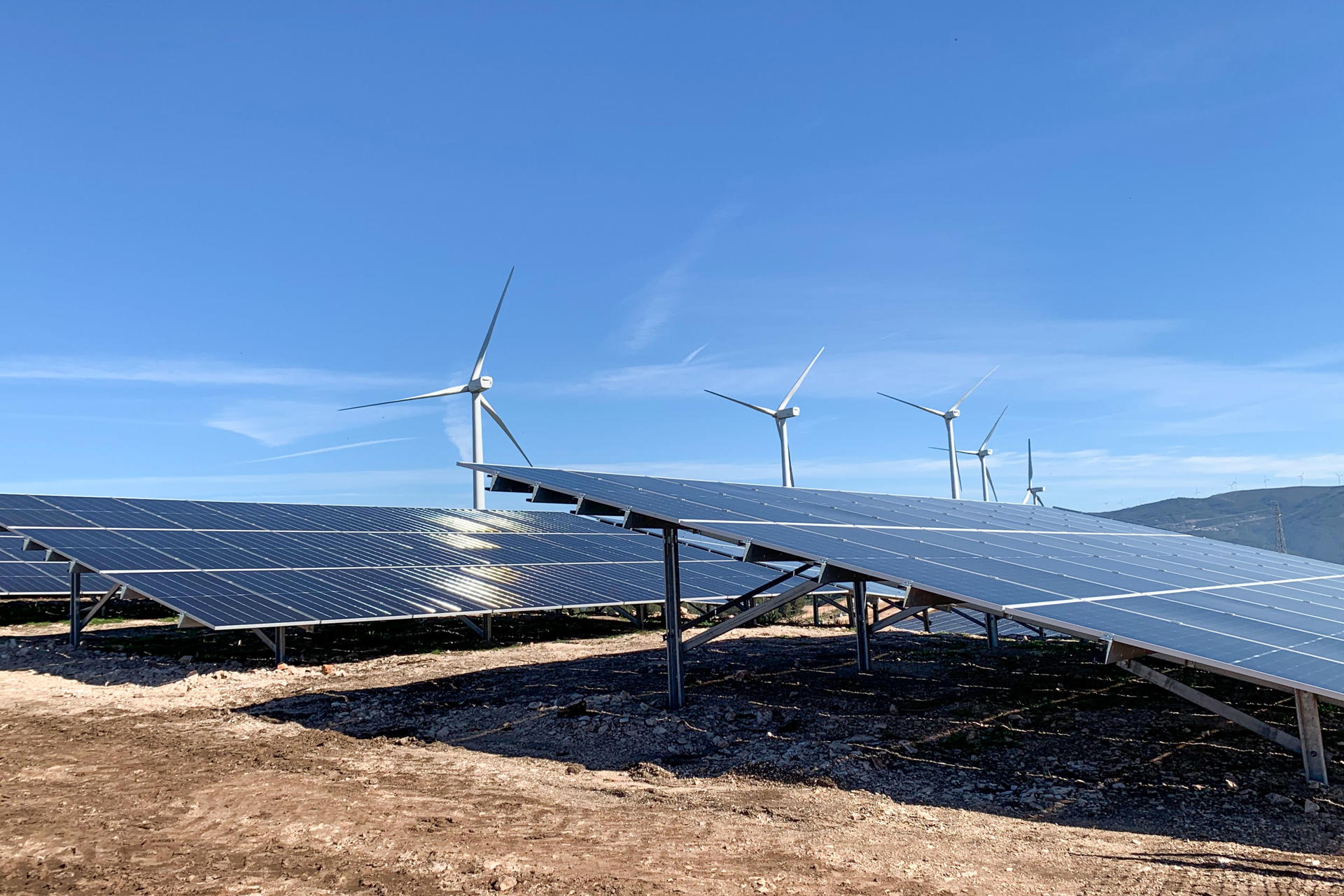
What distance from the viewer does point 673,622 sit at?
1978cm

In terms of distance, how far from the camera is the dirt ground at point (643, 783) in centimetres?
1044

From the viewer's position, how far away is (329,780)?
48.5ft

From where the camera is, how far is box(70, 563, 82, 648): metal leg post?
95.6ft

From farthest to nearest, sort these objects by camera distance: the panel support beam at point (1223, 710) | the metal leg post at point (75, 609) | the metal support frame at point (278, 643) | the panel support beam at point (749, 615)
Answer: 1. the metal leg post at point (75, 609)
2. the metal support frame at point (278, 643)
3. the panel support beam at point (749, 615)
4. the panel support beam at point (1223, 710)

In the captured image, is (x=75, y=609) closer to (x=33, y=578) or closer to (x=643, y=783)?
(x=33, y=578)

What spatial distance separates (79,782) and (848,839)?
1235cm

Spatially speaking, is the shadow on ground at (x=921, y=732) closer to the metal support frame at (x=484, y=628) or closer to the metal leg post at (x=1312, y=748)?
the metal leg post at (x=1312, y=748)

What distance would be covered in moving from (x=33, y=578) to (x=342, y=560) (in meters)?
15.8

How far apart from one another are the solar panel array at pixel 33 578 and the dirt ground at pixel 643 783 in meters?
10.0

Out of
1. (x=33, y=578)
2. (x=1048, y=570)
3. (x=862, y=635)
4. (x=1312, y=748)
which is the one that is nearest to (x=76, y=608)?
(x=33, y=578)

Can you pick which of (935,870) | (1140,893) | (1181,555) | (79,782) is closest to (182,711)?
(79,782)

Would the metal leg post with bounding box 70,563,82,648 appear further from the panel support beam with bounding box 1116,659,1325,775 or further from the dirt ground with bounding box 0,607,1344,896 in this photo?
the panel support beam with bounding box 1116,659,1325,775

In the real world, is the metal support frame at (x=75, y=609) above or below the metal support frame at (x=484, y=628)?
above

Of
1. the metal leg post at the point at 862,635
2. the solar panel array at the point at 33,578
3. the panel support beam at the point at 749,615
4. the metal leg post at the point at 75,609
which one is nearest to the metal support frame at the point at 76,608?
the metal leg post at the point at 75,609
